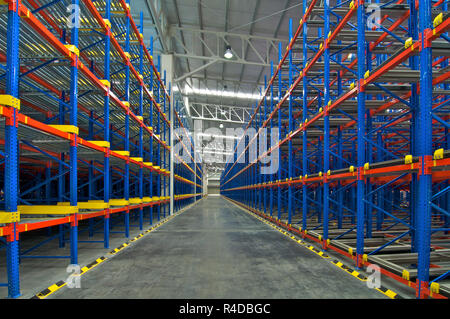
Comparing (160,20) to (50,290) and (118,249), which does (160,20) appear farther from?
(50,290)

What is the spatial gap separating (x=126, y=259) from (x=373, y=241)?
589 cm

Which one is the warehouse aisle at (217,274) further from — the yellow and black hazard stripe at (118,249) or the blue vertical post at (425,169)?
the blue vertical post at (425,169)

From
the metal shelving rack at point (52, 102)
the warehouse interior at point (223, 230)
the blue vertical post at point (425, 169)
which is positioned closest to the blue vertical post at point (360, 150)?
the warehouse interior at point (223, 230)

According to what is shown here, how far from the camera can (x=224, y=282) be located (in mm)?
4805

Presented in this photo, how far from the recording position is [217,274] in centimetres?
527

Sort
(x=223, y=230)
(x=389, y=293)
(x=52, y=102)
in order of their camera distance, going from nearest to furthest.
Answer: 1. (x=389, y=293)
2. (x=52, y=102)
3. (x=223, y=230)

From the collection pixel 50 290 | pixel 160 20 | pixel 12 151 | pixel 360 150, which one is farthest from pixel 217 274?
pixel 160 20

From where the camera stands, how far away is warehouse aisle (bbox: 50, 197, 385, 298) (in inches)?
170

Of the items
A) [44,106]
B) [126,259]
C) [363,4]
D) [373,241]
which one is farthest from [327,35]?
[44,106]

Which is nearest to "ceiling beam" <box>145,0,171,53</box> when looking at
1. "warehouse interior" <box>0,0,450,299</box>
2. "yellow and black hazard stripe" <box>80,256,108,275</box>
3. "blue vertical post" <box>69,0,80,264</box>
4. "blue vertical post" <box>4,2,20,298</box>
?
"warehouse interior" <box>0,0,450,299</box>

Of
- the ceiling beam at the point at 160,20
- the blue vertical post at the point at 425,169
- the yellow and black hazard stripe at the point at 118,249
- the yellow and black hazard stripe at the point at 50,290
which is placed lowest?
the yellow and black hazard stripe at the point at 118,249

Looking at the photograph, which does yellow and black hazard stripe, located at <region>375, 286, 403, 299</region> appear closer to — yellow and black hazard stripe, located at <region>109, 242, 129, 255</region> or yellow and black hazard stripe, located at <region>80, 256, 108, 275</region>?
yellow and black hazard stripe, located at <region>80, 256, 108, 275</region>

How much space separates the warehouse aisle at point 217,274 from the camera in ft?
14.2
